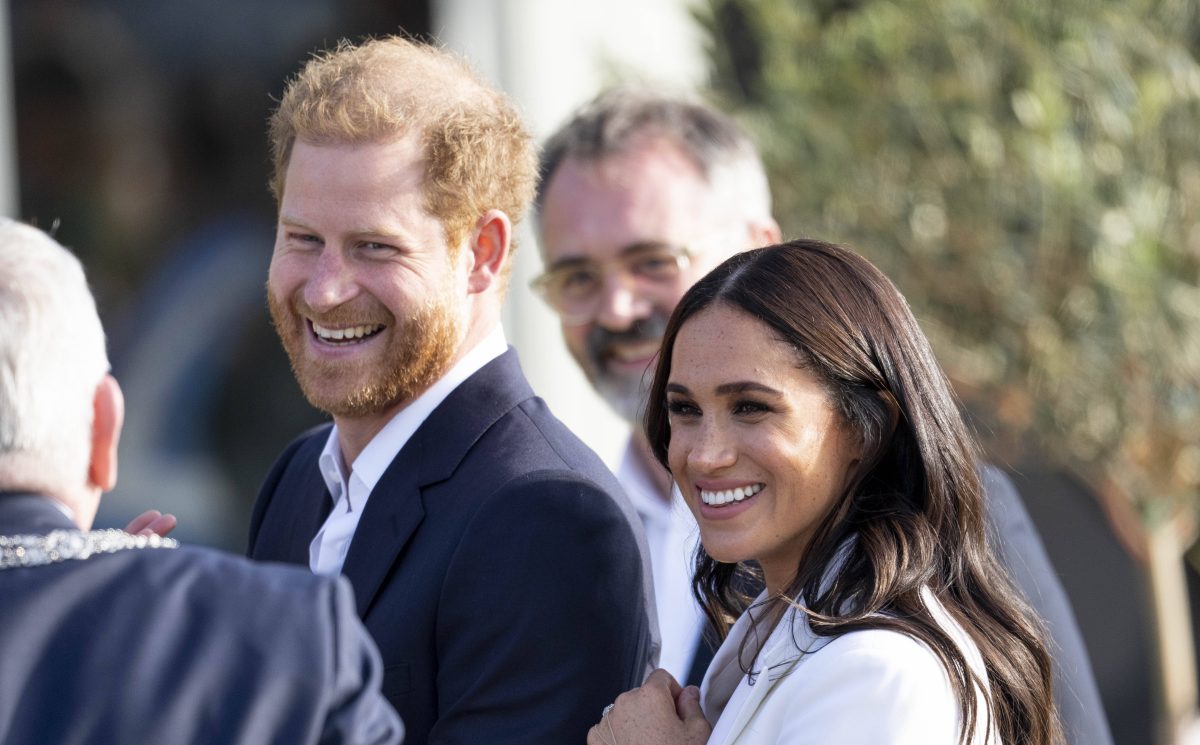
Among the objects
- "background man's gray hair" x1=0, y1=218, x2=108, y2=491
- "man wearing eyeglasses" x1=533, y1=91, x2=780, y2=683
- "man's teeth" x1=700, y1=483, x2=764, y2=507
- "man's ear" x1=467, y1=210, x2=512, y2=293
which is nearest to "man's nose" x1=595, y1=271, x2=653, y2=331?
"man wearing eyeglasses" x1=533, y1=91, x2=780, y2=683

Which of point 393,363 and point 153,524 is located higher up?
point 393,363

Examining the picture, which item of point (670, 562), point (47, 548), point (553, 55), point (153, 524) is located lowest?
point (670, 562)

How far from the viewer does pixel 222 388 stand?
6.89m

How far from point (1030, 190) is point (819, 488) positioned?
2834 millimetres

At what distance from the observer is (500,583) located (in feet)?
6.66

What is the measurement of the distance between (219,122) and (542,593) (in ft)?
17.3

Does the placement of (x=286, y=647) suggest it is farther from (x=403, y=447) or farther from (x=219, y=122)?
(x=219, y=122)

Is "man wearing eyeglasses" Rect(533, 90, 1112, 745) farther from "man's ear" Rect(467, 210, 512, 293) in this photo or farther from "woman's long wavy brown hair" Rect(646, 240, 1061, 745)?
"woman's long wavy brown hair" Rect(646, 240, 1061, 745)

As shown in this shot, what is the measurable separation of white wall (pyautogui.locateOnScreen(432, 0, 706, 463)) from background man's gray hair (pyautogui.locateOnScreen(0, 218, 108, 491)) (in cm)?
395

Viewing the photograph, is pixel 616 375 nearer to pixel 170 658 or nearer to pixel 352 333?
pixel 352 333

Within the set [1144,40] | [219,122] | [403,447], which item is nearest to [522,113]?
[403,447]

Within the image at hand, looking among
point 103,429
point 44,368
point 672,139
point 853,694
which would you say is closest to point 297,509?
point 103,429

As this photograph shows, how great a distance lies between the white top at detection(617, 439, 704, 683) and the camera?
2.85 m

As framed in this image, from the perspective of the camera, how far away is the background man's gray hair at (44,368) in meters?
1.79
